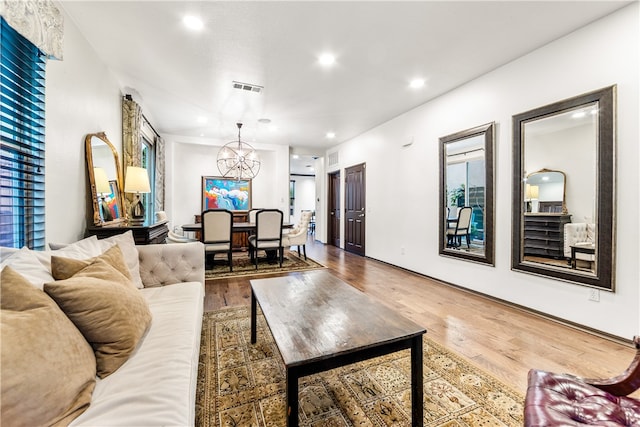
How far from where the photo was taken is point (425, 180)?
4133mm

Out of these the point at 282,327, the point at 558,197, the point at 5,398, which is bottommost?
the point at 282,327

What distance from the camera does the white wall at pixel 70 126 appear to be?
2006mm

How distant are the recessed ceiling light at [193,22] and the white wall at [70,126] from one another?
38.6 inches

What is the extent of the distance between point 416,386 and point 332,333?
1.61 ft

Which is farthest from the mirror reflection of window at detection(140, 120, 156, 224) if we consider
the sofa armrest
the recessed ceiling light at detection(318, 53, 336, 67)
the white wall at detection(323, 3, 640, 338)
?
the white wall at detection(323, 3, 640, 338)

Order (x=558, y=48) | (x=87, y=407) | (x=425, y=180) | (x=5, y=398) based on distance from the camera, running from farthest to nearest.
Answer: (x=425, y=180) → (x=558, y=48) → (x=87, y=407) → (x=5, y=398)

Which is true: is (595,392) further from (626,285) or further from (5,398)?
(5,398)

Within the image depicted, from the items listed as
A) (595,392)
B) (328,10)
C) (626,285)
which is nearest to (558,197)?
(626,285)

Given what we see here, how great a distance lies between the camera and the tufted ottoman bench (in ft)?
2.99

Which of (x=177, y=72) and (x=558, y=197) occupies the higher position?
(x=177, y=72)

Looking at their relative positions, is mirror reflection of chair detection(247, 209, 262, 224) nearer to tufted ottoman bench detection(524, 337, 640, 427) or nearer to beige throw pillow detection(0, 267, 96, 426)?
beige throw pillow detection(0, 267, 96, 426)

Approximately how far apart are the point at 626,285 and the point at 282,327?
2.76 m

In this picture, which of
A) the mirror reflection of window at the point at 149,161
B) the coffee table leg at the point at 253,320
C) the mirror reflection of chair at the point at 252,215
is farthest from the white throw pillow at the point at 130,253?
the mirror reflection of chair at the point at 252,215

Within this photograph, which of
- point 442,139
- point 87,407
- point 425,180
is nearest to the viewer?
point 87,407
